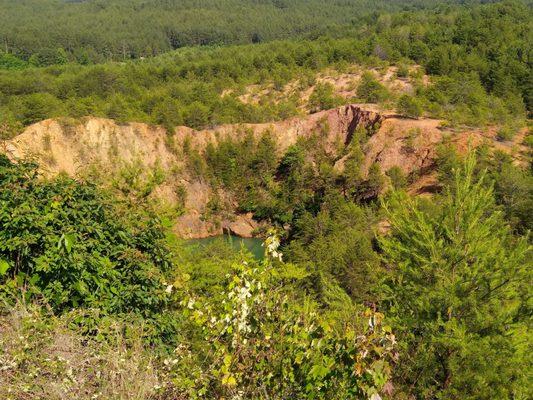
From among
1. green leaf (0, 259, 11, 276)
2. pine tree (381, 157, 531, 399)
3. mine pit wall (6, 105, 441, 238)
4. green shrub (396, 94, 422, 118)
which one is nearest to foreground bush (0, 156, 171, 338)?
green leaf (0, 259, 11, 276)

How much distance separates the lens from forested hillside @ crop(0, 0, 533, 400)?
4.66 meters

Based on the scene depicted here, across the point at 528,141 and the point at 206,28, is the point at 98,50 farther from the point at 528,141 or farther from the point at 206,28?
the point at 528,141

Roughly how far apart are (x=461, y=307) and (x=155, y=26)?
16887cm

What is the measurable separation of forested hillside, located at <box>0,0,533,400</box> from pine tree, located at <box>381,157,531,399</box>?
0.17 ft

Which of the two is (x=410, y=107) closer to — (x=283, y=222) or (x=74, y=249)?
(x=283, y=222)

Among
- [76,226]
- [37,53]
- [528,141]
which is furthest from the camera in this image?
[37,53]

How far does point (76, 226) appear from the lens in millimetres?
7066

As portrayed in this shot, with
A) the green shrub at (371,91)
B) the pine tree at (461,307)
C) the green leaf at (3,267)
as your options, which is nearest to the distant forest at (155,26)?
the green shrub at (371,91)

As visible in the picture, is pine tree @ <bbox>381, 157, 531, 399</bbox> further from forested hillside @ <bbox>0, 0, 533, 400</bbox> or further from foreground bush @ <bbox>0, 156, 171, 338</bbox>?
foreground bush @ <bbox>0, 156, 171, 338</bbox>

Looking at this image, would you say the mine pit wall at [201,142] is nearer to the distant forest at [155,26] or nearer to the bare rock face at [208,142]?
the bare rock face at [208,142]

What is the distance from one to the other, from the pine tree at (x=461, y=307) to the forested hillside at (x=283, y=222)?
2.0 inches

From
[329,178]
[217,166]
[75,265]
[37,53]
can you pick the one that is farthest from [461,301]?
[37,53]

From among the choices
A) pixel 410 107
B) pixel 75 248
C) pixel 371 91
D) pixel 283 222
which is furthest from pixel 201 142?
pixel 75 248

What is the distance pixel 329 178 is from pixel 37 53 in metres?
109
